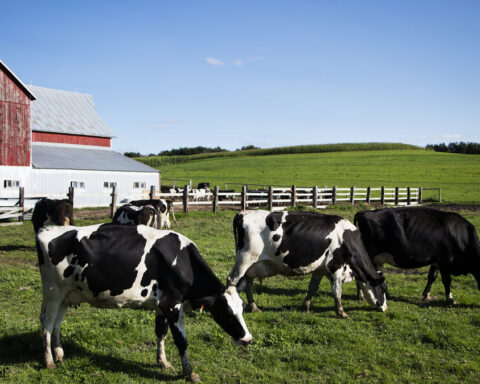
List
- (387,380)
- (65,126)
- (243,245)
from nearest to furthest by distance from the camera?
(387,380) → (243,245) → (65,126)

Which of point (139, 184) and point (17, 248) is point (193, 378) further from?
point (139, 184)

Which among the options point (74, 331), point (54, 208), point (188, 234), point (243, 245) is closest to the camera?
point (74, 331)

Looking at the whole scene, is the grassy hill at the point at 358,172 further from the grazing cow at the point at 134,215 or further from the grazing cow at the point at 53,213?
the grazing cow at the point at 53,213

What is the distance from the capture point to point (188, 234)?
15.6 meters

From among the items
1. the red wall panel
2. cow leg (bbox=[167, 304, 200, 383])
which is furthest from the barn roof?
cow leg (bbox=[167, 304, 200, 383])

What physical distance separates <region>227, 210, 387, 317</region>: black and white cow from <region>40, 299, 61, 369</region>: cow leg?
2871 mm

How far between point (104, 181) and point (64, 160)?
9.76ft

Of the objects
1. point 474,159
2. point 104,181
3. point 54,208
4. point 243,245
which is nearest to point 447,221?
point 243,245

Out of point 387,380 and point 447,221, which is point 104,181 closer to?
point 447,221

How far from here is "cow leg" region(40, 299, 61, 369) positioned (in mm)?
5109

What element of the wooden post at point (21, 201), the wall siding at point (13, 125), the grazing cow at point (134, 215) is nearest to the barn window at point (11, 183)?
Answer: the wall siding at point (13, 125)

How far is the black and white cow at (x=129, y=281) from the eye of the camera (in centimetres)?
506

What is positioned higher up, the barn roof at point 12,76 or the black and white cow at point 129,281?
the barn roof at point 12,76

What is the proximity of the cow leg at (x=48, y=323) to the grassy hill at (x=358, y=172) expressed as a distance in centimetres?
3474
